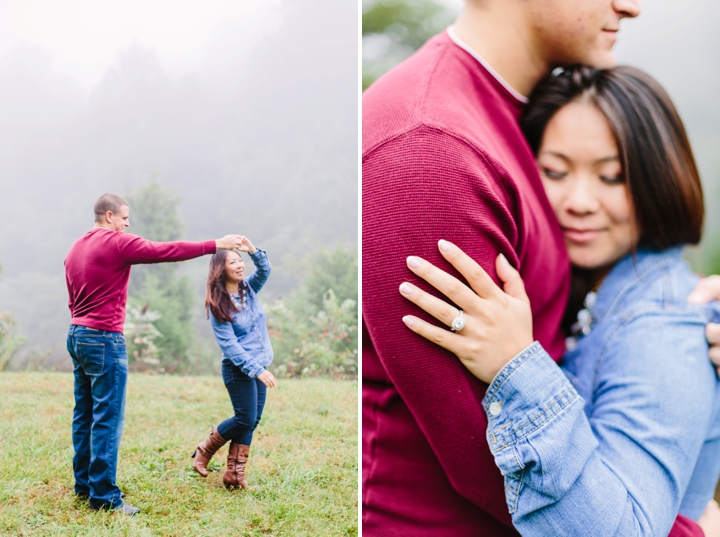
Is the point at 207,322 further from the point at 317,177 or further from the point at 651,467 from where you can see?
the point at 651,467

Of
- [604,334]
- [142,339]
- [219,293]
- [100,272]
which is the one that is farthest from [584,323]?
[100,272]

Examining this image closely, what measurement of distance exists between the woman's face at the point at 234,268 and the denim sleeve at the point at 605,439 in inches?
35.4

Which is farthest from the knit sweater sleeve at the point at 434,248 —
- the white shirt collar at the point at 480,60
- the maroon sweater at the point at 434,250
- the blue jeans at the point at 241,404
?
the blue jeans at the point at 241,404

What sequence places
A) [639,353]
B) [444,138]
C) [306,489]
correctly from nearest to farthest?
[444,138]
[639,353]
[306,489]

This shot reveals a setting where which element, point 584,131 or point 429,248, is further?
point 584,131

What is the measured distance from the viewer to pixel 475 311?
4.15 feet

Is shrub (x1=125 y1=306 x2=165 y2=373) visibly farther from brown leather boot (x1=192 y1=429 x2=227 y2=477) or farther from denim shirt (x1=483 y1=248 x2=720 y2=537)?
denim shirt (x1=483 y1=248 x2=720 y2=537)

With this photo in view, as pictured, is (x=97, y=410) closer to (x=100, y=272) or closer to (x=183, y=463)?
(x=183, y=463)

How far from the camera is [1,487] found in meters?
1.70

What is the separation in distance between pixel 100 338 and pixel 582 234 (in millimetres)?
1506

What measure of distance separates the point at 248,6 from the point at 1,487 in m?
1.69

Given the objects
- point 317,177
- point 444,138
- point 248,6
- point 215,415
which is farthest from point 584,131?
point 215,415

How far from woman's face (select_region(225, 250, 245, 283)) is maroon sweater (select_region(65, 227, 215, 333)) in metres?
0.22

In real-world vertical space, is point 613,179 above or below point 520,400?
above
